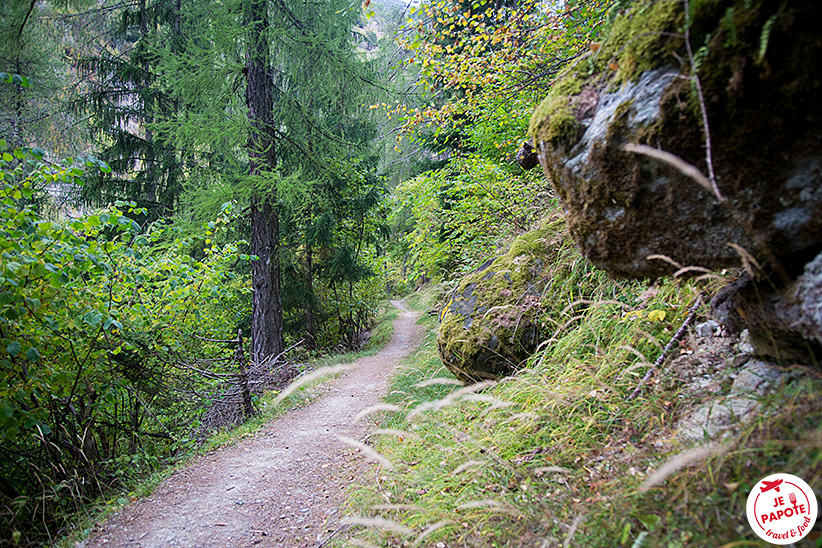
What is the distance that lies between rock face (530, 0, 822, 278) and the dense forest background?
68cm

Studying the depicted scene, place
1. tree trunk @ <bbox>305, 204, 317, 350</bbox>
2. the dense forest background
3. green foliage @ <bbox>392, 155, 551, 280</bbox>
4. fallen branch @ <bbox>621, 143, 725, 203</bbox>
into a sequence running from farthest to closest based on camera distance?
tree trunk @ <bbox>305, 204, 317, 350</bbox> → green foliage @ <bbox>392, 155, 551, 280</bbox> → the dense forest background → fallen branch @ <bbox>621, 143, 725, 203</bbox>

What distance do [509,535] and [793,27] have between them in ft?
7.57

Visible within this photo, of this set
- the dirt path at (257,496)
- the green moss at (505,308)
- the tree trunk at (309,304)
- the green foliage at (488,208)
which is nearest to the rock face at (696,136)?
the green moss at (505,308)

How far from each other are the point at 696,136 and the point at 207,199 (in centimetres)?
710

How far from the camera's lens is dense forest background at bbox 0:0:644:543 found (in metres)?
3.33

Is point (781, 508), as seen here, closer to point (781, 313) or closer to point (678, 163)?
point (781, 313)

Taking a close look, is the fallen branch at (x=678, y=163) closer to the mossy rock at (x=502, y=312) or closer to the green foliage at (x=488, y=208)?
the mossy rock at (x=502, y=312)

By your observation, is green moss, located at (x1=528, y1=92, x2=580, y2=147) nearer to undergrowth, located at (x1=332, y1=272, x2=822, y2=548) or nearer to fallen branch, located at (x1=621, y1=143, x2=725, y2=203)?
fallen branch, located at (x1=621, y1=143, x2=725, y2=203)

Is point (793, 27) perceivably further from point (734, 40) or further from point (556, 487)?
point (556, 487)

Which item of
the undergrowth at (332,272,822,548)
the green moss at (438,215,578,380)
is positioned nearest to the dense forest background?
the green moss at (438,215,578,380)

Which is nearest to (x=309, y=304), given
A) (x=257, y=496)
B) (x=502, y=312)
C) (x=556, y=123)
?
(x=257, y=496)

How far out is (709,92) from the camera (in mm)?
1377

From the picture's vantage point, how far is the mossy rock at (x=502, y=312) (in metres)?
3.84

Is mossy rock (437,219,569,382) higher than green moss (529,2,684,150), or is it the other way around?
green moss (529,2,684,150)
